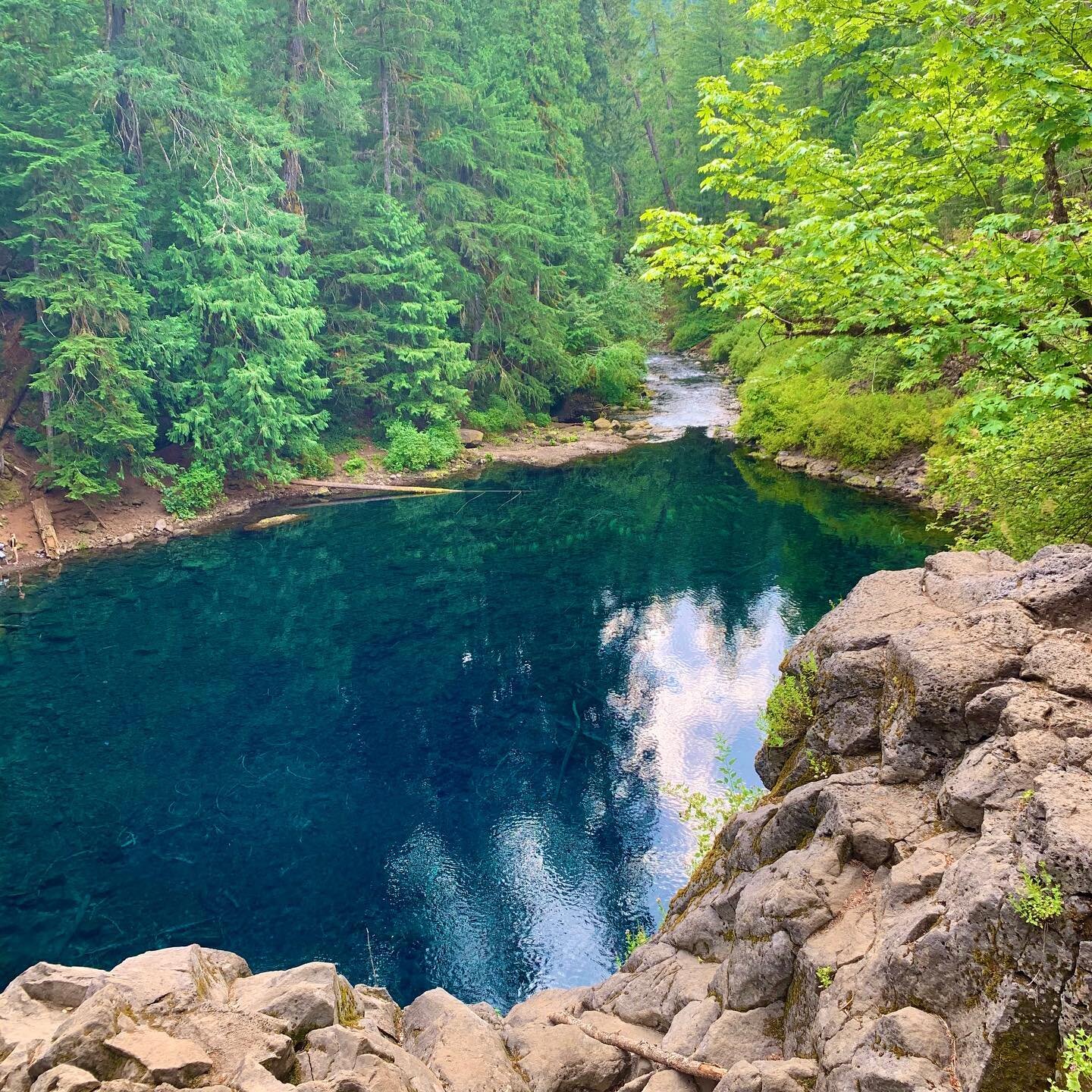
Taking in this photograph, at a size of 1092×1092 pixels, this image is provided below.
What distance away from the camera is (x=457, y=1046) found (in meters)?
5.71

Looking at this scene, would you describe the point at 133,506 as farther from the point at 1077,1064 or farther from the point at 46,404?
the point at 1077,1064

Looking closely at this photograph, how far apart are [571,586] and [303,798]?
948cm

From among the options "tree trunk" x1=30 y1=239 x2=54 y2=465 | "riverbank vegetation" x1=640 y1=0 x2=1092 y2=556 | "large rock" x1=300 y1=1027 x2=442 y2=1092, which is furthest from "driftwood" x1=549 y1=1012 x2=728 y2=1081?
"tree trunk" x1=30 y1=239 x2=54 y2=465

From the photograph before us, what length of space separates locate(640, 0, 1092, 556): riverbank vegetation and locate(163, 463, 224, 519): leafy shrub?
860 inches

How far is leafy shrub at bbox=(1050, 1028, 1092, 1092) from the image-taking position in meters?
2.83

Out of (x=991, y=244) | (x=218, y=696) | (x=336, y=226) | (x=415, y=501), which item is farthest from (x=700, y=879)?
(x=336, y=226)

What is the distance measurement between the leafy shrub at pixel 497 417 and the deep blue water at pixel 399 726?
35.5ft

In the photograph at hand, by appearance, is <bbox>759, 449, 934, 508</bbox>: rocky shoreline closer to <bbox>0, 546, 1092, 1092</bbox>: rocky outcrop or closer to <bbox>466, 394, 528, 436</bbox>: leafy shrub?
<bbox>466, 394, 528, 436</bbox>: leafy shrub

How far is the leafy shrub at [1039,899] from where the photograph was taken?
3279 millimetres

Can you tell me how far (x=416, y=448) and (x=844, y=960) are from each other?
93.7ft

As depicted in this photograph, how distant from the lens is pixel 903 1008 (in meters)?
3.76

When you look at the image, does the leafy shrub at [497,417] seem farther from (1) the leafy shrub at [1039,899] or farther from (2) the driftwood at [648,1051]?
(1) the leafy shrub at [1039,899]

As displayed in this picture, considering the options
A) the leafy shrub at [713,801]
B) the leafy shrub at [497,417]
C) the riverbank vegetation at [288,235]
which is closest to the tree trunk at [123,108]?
the riverbank vegetation at [288,235]

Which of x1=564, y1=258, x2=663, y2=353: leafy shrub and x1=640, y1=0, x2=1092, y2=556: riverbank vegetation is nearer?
x1=640, y1=0, x2=1092, y2=556: riverbank vegetation
